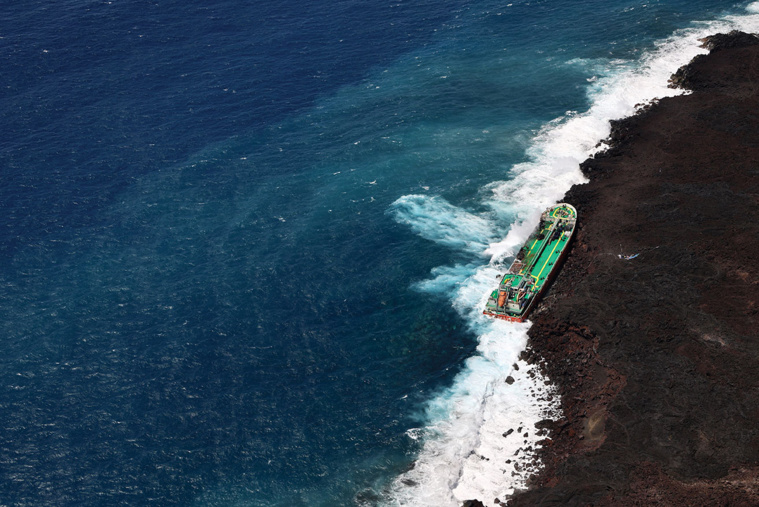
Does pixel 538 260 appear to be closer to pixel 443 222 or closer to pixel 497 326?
pixel 497 326

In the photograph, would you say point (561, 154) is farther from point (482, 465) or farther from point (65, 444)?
point (65, 444)

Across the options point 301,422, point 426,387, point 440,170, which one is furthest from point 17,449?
point 440,170

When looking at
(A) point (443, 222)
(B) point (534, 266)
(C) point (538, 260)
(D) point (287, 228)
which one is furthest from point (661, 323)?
(D) point (287, 228)

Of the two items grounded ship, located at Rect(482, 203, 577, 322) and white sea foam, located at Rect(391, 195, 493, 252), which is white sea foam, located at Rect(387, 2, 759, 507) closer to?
white sea foam, located at Rect(391, 195, 493, 252)

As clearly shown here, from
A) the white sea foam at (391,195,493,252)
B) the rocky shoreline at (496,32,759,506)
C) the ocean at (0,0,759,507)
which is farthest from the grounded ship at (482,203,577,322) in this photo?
the white sea foam at (391,195,493,252)

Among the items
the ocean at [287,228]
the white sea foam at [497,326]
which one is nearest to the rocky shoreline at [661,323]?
the white sea foam at [497,326]

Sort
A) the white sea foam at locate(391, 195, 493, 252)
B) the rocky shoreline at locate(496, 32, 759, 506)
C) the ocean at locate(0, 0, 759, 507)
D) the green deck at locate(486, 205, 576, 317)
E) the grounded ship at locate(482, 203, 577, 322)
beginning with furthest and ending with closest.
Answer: the white sea foam at locate(391, 195, 493, 252), the green deck at locate(486, 205, 576, 317), the grounded ship at locate(482, 203, 577, 322), the ocean at locate(0, 0, 759, 507), the rocky shoreline at locate(496, 32, 759, 506)
